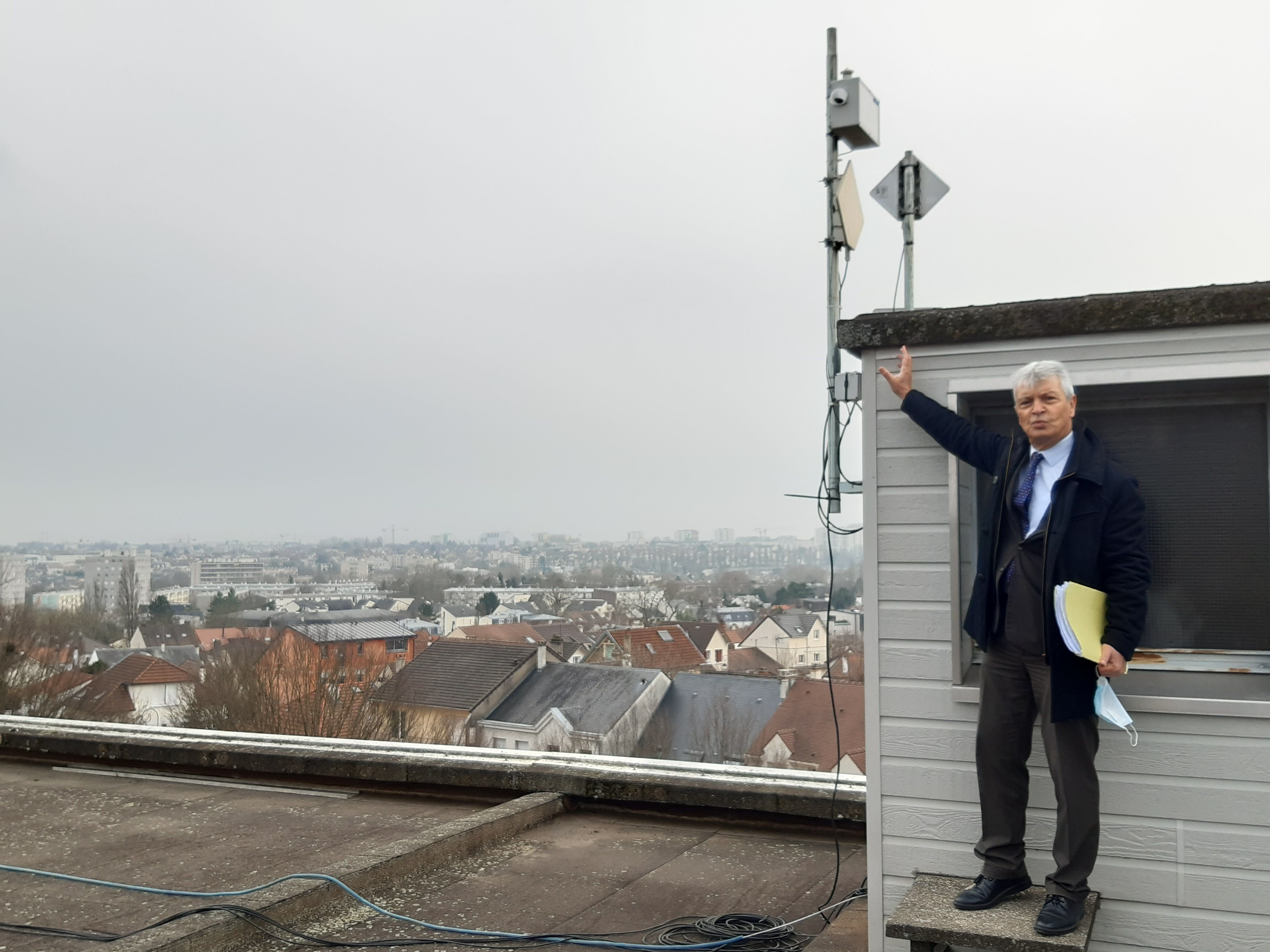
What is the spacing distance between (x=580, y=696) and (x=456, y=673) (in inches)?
208

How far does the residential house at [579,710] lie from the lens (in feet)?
144

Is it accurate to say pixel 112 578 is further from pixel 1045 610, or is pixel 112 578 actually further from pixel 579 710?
pixel 1045 610

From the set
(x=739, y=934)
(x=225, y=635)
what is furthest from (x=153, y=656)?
(x=739, y=934)

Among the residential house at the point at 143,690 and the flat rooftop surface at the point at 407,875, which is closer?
the flat rooftop surface at the point at 407,875

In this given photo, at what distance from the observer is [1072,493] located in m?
2.66

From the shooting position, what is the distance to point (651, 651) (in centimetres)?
4659

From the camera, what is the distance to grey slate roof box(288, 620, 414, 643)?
40875mm

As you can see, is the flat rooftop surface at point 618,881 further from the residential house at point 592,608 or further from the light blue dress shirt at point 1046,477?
the residential house at point 592,608

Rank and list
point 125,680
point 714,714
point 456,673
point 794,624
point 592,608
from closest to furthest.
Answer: point 125,680 → point 794,624 → point 714,714 → point 456,673 → point 592,608

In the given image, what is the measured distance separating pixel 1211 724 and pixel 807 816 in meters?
2.17

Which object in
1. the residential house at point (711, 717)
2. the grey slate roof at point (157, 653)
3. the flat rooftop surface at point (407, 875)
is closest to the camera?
the flat rooftop surface at point (407, 875)

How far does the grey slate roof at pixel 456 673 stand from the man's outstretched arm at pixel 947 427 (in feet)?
124

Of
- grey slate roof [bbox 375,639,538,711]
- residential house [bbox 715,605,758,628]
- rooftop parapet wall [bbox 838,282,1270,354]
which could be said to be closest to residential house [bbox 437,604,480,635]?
grey slate roof [bbox 375,639,538,711]

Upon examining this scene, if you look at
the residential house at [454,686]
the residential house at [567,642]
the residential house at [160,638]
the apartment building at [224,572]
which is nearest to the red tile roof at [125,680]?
the residential house at [160,638]
